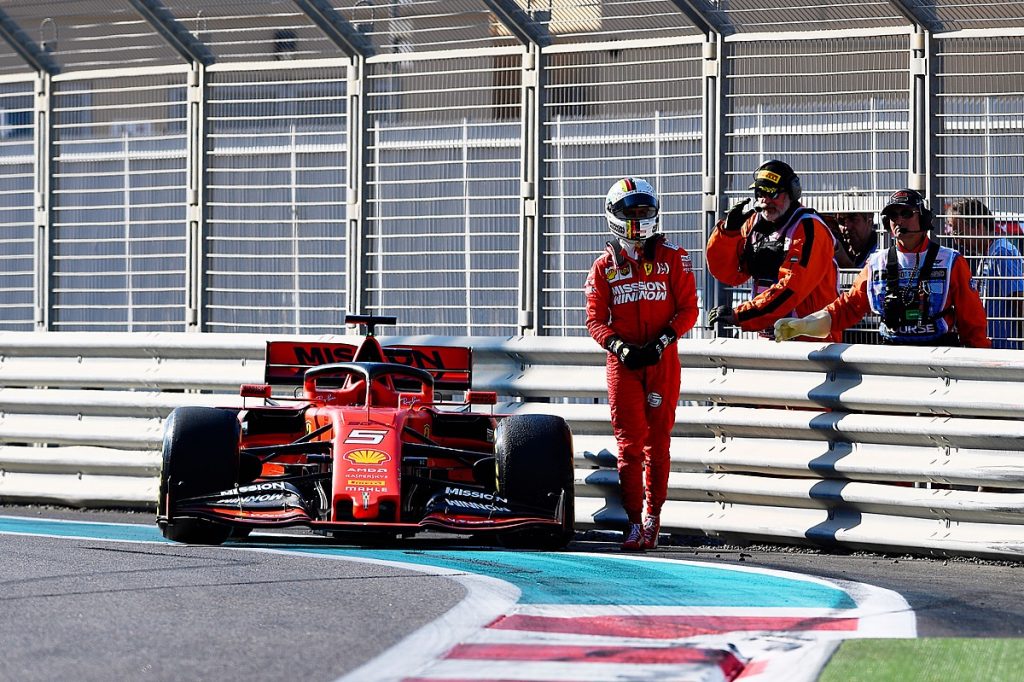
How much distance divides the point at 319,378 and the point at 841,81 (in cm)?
306

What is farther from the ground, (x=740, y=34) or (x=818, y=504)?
(x=740, y=34)

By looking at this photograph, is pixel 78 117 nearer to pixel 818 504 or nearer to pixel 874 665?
pixel 818 504

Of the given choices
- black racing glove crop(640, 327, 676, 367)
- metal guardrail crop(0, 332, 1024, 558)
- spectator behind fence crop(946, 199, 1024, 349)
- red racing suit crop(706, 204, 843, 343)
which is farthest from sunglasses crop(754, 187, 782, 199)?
black racing glove crop(640, 327, 676, 367)

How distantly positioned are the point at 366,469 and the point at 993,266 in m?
3.23

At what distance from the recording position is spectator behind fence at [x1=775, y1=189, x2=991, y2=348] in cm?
848

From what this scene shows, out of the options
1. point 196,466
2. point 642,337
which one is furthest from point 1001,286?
point 196,466

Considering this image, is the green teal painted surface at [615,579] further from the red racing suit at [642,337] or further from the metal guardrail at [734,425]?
the metal guardrail at [734,425]

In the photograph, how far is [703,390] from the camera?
8898 millimetres

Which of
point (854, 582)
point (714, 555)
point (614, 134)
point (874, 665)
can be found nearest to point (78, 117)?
point (614, 134)

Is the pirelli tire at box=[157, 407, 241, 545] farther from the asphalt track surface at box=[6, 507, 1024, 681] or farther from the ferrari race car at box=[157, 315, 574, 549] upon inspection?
the asphalt track surface at box=[6, 507, 1024, 681]

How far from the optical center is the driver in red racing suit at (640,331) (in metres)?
8.44

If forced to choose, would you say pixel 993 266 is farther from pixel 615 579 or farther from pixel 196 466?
pixel 196 466

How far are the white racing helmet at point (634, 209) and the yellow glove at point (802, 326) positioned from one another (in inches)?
32.1

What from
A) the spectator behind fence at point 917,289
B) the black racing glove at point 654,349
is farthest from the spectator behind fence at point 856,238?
the black racing glove at point 654,349
